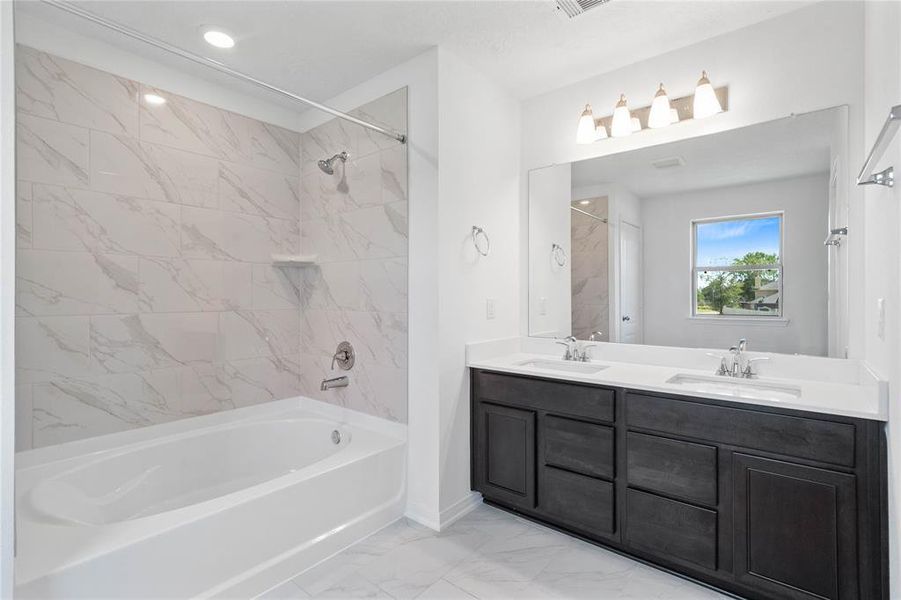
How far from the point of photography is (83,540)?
1.56 m

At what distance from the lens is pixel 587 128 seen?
8.89 ft

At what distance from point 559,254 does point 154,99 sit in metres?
2.56

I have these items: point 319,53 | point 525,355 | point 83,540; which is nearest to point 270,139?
point 319,53

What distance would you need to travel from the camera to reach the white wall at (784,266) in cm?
210

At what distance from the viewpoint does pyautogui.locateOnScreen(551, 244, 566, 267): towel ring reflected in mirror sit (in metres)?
2.93

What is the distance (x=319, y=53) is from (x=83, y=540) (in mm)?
2440

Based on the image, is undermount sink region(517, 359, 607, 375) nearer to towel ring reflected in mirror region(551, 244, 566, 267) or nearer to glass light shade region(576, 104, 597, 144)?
towel ring reflected in mirror region(551, 244, 566, 267)

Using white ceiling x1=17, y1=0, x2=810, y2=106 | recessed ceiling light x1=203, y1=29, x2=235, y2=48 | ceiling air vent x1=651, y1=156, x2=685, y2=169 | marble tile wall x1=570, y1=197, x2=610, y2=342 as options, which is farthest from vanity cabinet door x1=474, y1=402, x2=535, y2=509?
recessed ceiling light x1=203, y1=29, x2=235, y2=48

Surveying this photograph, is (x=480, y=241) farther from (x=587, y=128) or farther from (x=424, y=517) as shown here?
(x=424, y=517)

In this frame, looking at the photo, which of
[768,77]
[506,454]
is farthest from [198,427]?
[768,77]

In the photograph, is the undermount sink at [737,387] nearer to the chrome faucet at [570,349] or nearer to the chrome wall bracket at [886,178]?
the chrome faucet at [570,349]

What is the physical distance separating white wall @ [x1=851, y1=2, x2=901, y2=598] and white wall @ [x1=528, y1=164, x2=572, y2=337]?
141cm

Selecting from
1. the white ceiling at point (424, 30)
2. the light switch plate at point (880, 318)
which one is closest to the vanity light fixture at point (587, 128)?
the white ceiling at point (424, 30)

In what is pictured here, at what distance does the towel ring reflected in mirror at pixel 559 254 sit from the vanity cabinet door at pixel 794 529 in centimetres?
148
